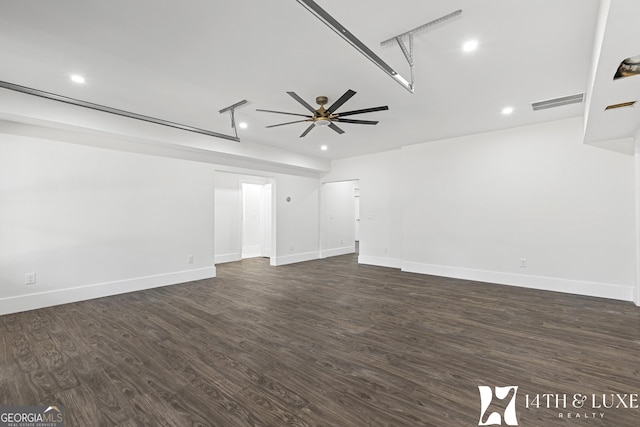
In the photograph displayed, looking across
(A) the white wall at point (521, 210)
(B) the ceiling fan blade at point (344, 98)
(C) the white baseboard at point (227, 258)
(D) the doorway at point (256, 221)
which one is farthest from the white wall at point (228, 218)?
(B) the ceiling fan blade at point (344, 98)

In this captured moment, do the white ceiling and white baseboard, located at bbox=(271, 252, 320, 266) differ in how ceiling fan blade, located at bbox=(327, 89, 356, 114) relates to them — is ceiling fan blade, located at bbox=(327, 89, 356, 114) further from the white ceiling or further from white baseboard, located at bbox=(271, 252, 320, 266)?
white baseboard, located at bbox=(271, 252, 320, 266)

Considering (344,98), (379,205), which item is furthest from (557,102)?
(379,205)

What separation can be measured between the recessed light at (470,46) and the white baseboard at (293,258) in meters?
5.76

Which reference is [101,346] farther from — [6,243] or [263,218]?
[263,218]

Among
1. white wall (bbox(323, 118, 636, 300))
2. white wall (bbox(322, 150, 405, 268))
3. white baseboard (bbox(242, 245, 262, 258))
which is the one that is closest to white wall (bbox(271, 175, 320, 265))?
white wall (bbox(322, 150, 405, 268))

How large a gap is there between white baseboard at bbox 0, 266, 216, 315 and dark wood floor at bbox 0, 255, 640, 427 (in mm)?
190

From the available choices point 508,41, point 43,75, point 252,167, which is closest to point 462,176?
point 508,41

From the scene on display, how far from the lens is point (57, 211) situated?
404 centimetres

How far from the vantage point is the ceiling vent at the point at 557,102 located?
12.1ft

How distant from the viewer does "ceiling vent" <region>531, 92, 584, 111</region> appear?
3683 millimetres

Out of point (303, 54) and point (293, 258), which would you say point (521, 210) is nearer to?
point (303, 54)

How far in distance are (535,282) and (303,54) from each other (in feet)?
17.1

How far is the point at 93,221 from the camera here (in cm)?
435

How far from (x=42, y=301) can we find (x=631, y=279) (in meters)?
8.53
